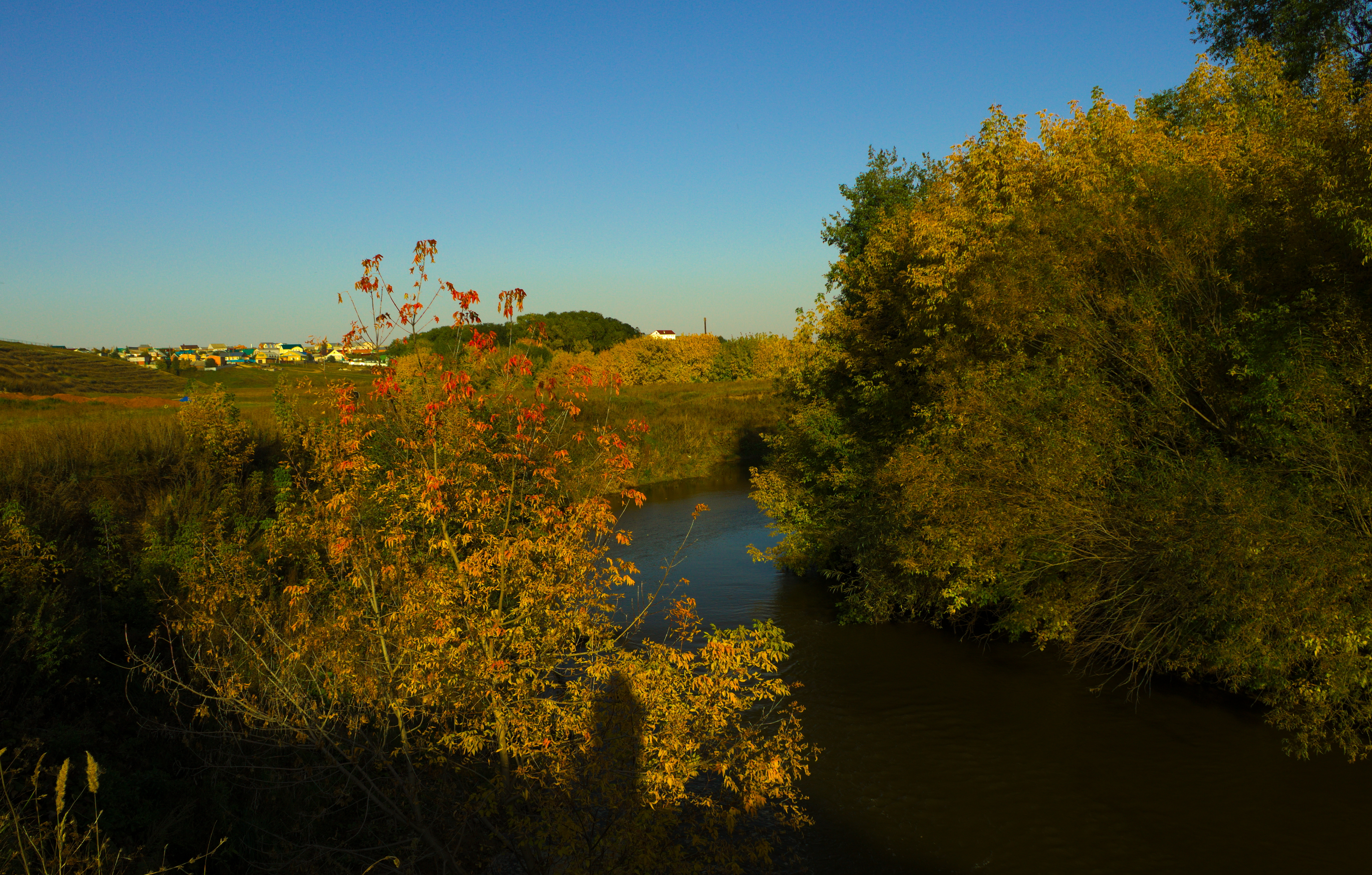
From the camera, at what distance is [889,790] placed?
1225 centimetres

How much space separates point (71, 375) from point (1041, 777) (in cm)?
3058

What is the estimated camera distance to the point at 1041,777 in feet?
40.9

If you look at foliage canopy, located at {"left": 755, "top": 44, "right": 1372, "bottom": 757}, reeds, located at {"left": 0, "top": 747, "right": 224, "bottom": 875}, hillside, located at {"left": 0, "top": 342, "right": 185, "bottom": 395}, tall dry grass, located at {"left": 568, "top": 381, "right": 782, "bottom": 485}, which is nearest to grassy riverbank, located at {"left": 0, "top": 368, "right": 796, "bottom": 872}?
reeds, located at {"left": 0, "top": 747, "right": 224, "bottom": 875}

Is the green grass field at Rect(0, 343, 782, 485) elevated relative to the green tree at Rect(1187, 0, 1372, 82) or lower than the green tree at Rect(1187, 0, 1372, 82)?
lower

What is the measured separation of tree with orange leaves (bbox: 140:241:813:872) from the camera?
6551 mm

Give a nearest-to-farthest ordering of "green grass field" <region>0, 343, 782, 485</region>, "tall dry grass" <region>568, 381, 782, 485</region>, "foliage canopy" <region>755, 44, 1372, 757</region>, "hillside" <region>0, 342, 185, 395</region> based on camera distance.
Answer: "foliage canopy" <region>755, 44, 1372, 757</region>
"green grass field" <region>0, 343, 782, 485</region>
"hillside" <region>0, 342, 185, 395</region>
"tall dry grass" <region>568, 381, 782, 485</region>

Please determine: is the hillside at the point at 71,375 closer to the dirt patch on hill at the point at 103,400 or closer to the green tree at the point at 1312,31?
the dirt patch on hill at the point at 103,400

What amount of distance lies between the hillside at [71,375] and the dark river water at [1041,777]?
23.6m

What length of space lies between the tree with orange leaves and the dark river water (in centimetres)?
254

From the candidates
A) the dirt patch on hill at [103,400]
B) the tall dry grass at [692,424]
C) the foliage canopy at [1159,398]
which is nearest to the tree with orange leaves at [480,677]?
the foliage canopy at [1159,398]

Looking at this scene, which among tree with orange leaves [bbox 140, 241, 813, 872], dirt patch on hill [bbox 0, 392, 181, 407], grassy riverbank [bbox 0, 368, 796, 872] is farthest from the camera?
dirt patch on hill [bbox 0, 392, 181, 407]

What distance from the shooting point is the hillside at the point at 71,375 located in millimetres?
24453

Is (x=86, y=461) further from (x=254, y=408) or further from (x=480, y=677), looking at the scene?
(x=480, y=677)

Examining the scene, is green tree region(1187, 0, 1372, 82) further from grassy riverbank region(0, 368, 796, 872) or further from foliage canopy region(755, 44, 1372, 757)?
grassy riverbank region(0, 368, 796, 872)
